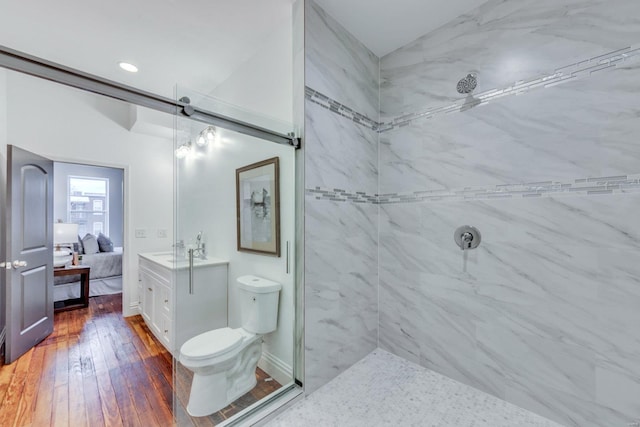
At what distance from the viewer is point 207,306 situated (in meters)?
1.65

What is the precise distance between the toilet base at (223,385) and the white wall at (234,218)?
0.40 feet

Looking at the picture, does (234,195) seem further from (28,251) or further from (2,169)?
(2,169)

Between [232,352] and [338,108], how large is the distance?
1776mm

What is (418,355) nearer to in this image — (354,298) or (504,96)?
(354,298)

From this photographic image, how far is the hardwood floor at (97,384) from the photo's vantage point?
1646 mm

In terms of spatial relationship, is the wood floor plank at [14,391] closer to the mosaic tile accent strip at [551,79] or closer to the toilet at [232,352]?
the toilet at [232,352]

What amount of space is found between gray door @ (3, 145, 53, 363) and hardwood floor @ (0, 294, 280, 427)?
22 cm

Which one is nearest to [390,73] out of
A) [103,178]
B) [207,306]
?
[207,306]

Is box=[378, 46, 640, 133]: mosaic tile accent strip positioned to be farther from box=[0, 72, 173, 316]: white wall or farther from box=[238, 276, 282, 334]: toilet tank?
box=[0, 72, 173, 316]: white wall

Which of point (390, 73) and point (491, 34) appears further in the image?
point (390, 73)

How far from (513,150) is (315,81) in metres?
1.30

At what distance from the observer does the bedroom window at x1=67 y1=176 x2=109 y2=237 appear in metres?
6.26

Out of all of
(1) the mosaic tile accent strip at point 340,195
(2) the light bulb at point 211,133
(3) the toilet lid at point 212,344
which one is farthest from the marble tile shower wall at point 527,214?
(2) the light bulb at point 211,133

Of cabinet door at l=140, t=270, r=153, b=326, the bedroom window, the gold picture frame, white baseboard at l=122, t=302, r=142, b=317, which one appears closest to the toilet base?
the gold picture frame
